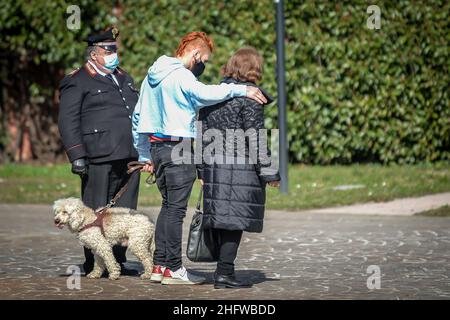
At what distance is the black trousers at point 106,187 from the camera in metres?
8.09

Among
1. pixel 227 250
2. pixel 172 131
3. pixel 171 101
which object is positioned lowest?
pixel 227 250

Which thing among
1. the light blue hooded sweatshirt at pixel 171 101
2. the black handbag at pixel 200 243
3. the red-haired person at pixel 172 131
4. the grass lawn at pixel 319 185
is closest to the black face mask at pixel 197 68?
the red-haired person at pixel 172 131

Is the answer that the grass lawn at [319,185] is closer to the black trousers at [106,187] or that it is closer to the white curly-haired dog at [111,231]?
the black trousers at [106,187]

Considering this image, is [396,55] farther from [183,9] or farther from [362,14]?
[183,9]

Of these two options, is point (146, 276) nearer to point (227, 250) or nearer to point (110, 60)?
point (227, 250)

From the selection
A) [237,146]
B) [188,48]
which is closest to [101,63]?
[188,48]

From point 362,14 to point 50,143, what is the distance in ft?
19.2

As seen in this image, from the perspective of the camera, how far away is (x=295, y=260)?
29.2ft

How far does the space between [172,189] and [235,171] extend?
539mm

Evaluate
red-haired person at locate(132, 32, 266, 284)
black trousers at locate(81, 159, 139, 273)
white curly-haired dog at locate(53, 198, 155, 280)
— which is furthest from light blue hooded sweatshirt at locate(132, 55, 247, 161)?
white curly-haired dog at locate(53, 198, 155, 280)

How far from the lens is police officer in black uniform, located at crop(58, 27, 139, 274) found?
798cm

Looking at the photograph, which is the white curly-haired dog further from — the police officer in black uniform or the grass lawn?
the grass lawn

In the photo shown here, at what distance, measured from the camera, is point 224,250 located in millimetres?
7523

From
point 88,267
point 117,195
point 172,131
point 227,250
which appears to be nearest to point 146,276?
point 88,267
